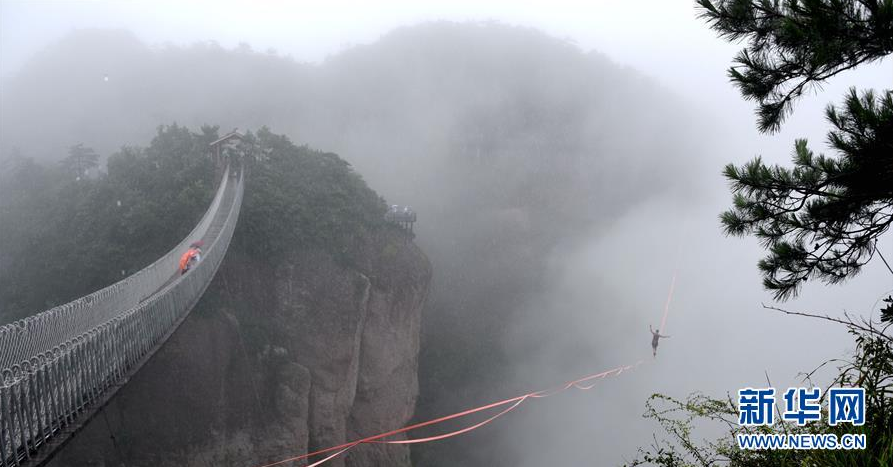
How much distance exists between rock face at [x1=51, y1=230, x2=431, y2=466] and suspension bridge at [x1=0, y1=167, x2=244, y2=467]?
16.1 ft

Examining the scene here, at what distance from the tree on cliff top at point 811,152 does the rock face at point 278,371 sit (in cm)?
1320

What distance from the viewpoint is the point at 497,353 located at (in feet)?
115

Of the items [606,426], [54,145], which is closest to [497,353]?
[606,426]

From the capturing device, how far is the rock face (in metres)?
14.6

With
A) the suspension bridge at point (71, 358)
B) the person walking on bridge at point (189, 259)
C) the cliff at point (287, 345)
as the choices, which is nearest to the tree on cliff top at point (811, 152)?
the suspension bridge at point (71, 358)

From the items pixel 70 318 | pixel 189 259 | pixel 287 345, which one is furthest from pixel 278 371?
pixel 70 318

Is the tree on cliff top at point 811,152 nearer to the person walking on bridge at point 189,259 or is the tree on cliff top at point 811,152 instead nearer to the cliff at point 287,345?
the person walking on bridge at point 189,259

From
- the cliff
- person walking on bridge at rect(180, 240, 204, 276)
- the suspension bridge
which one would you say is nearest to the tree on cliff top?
the suspension bridge

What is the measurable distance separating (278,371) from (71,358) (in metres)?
11.4

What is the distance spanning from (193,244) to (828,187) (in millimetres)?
12297

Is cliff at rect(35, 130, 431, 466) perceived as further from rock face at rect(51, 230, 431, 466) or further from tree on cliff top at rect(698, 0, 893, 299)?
tree on cliff top at rect(698, 0, 893, 299)

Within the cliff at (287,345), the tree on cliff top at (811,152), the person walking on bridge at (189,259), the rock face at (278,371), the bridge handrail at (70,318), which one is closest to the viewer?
the tree on cliff top at (811,152)

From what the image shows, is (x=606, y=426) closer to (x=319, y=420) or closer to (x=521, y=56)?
(x=319, y=420)

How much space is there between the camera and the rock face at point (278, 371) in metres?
14.6
